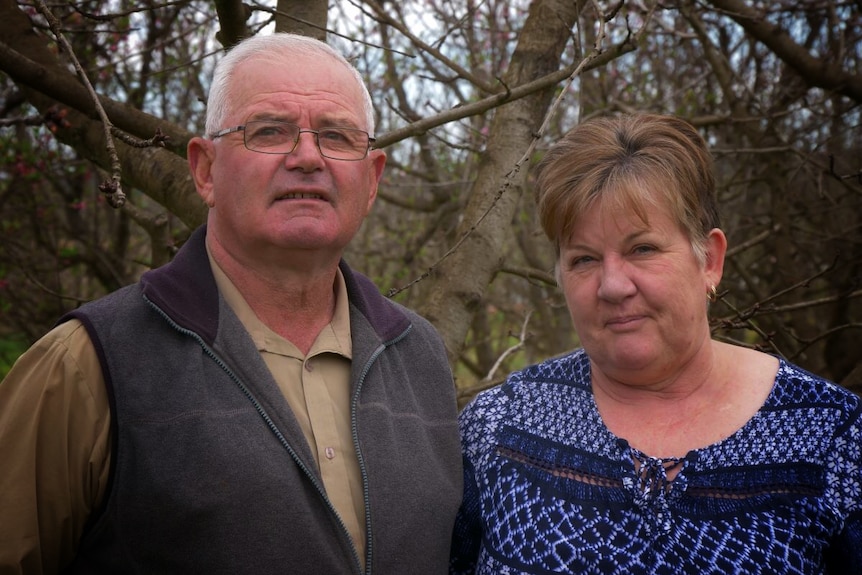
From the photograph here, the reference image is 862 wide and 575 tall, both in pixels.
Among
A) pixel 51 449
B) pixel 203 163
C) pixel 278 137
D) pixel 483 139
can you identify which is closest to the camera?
pixel 51 449

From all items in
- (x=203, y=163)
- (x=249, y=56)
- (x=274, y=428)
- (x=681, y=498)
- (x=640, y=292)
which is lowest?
(x=681, y=498)

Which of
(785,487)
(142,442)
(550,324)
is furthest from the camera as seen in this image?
(550,324)

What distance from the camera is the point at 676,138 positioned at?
Result: 2.41 meters

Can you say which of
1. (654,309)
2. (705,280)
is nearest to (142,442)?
(654,309)

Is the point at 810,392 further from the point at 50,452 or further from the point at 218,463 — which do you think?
the point at 50,452

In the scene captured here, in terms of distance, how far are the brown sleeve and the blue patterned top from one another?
3.54 feet

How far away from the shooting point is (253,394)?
2131 mm

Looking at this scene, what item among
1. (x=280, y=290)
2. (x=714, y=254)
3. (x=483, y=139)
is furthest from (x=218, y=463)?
(x=483, y=139)

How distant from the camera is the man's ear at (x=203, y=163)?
243cm

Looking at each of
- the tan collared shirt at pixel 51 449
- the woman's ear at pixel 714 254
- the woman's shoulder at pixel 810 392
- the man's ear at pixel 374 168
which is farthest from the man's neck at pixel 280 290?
the woman's shoulder at pixel 810 392

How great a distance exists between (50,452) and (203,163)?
94 cm

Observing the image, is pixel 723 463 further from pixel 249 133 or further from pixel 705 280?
pixel 249 133

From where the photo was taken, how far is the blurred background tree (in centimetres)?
345

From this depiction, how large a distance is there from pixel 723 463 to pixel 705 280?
0.51 m
